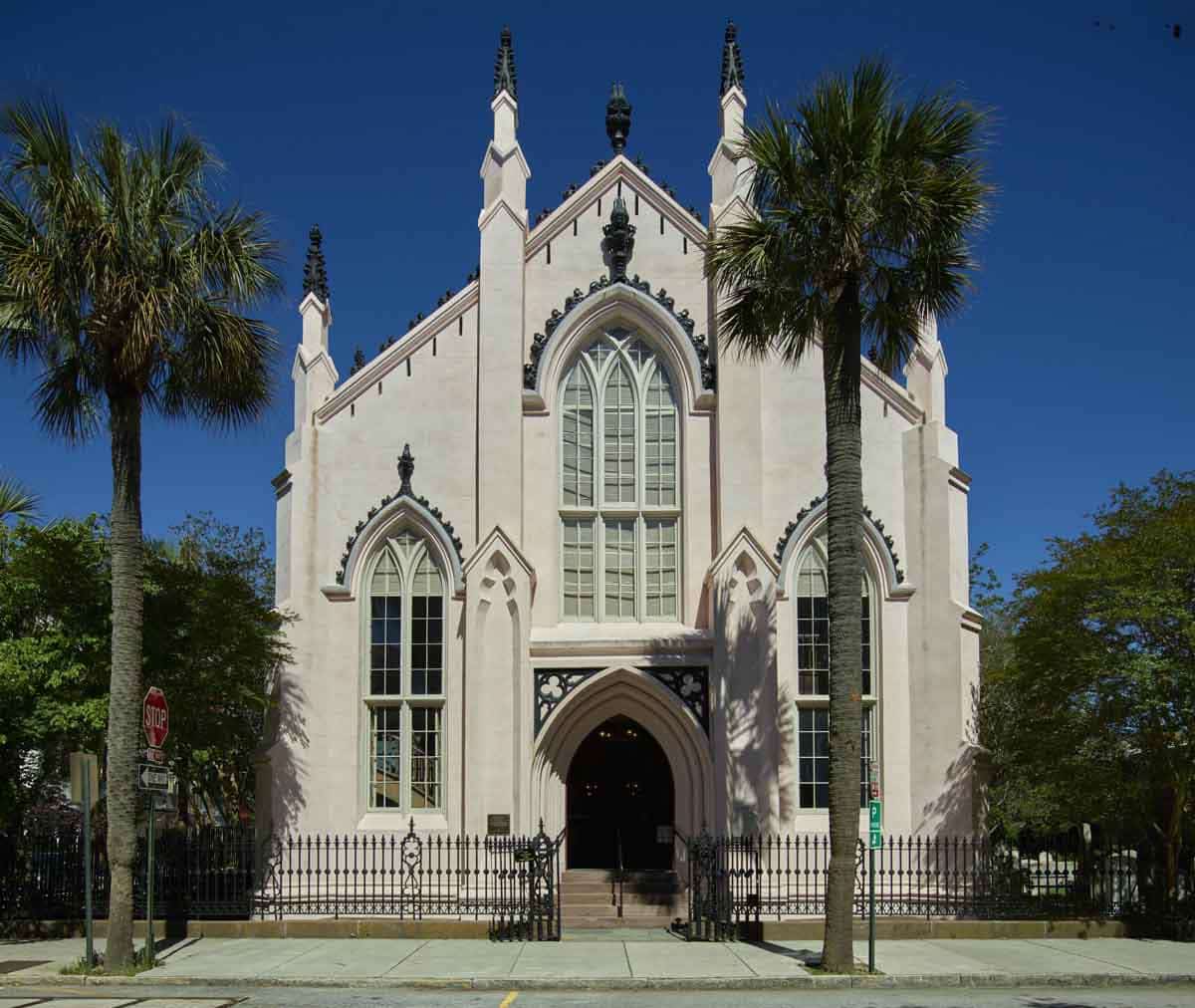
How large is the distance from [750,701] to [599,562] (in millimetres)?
3668

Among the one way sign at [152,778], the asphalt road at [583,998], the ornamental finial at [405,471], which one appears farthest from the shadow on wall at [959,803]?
the one way sign at [152,778]

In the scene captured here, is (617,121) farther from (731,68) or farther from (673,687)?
(673,687)

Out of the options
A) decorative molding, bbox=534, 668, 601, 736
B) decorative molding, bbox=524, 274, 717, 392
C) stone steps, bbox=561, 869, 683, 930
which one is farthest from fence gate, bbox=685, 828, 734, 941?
decorative molding, bbox=524, 274, 717, 392

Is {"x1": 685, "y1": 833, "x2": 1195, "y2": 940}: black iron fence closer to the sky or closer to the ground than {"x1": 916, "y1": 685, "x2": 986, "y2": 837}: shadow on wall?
closer to the ground

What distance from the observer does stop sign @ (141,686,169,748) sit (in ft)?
60.7

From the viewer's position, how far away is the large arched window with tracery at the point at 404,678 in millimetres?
24969

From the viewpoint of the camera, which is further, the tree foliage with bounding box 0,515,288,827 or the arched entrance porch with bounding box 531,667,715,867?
the arched entrance porch with bounding box 531,667,715,867

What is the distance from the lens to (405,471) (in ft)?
84.1

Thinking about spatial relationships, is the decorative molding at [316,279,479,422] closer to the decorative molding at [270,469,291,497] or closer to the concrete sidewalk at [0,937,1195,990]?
the decorative molding at [270,469,291,497]

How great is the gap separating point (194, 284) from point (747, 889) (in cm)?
1213

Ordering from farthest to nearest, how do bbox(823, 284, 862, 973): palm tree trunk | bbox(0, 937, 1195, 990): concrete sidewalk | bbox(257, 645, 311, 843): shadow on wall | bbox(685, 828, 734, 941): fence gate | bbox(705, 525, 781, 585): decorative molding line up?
bbox(257, 645, 311, 843): shadow on wall
bbox(705, 525, 781, 585): decorative molding
bbox(685, 828, 734, 941): fence gate
bbox(823, 284, 862, 973): palm tree trunk
bbox(0, 937, 1195, 990): concrete sidewalk

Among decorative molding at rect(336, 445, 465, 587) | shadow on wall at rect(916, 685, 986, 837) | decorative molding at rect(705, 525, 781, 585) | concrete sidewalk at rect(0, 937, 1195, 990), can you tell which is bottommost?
concrete sidewalk at rect(0, 937, 1195, 990)

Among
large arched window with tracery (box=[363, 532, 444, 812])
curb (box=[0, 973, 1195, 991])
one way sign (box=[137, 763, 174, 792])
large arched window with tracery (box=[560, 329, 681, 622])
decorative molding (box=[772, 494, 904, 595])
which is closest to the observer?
curb (box=[0, 973, 1195, 991])

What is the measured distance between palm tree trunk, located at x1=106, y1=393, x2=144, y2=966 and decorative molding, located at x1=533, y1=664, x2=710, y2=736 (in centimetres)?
756
